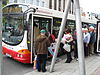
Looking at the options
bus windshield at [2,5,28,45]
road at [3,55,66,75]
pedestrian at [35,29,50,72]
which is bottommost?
road at [3,55,66,75]

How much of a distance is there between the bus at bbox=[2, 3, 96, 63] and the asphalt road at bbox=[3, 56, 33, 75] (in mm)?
372

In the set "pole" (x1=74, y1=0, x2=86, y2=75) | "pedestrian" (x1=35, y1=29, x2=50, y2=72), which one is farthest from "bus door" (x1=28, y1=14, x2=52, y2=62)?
"pole" (x1=74, y1=0, x2=86, y2=75)

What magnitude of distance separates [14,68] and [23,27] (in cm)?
183

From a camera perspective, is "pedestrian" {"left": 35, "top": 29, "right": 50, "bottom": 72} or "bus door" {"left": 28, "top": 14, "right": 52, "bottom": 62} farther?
"bus door" {"left": 28, "top": 14, "right": 52, "bottom": 62}

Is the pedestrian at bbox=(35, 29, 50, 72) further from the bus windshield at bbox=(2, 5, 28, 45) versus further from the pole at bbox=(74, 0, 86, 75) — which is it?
the pole at bbox=(74, 0, 86, 75)

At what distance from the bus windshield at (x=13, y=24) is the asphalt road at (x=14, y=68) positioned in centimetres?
102

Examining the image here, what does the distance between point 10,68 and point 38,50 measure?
1880 millimetres

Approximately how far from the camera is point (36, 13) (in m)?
8.04

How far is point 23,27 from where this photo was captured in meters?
7.89

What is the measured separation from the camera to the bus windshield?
804 cm

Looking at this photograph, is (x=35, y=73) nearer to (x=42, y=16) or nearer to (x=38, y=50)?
(x=38, y=50)

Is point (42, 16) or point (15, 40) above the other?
point (42, 16)

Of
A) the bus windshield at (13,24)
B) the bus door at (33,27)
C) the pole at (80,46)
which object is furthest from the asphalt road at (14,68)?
the pole at (80,46)

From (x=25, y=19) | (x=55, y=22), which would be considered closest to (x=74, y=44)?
(x=55, y=22)
